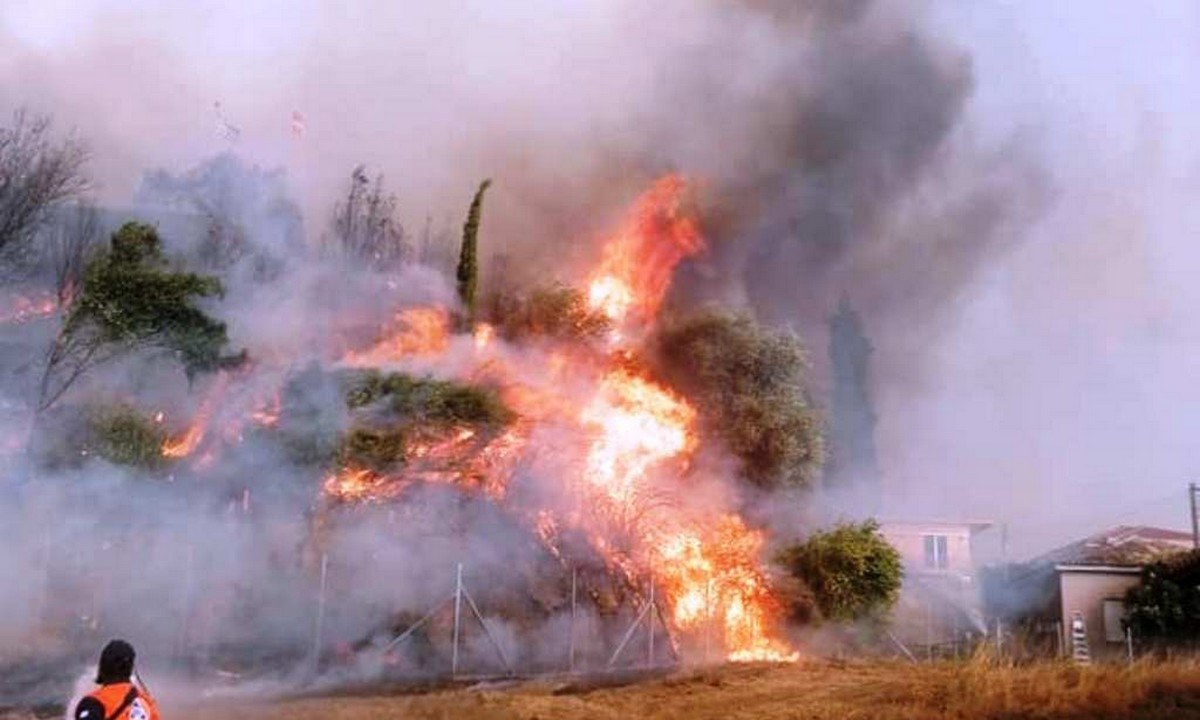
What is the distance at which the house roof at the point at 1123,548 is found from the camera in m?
42.5

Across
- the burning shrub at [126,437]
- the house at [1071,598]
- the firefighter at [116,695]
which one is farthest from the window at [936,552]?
the firefighter at [116,695]

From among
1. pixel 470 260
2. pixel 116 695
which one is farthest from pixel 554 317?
pixel 116 695

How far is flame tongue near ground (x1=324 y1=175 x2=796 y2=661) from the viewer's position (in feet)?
90.7

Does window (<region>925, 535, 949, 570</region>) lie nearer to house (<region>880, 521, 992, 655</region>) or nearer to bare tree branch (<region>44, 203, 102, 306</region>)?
house (<region>880, 521, 992, 655</region>)

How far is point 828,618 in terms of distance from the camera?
3042cm

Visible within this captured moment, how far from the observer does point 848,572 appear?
101 ft

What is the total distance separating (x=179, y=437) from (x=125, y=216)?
12531mm

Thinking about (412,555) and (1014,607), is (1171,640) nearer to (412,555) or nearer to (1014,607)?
(1014,607)

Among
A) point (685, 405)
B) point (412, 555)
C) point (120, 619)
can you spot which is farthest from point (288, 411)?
point (685, 405)

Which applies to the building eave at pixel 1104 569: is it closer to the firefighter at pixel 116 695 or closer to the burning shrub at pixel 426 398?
the burning shrub at pixel 426 398

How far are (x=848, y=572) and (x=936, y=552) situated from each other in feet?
65.5

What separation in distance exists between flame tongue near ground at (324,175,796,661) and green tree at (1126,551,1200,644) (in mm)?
16010

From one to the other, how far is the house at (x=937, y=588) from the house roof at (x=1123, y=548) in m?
3.13

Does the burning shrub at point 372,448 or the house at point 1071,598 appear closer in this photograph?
the burning shrub at point 372,448
